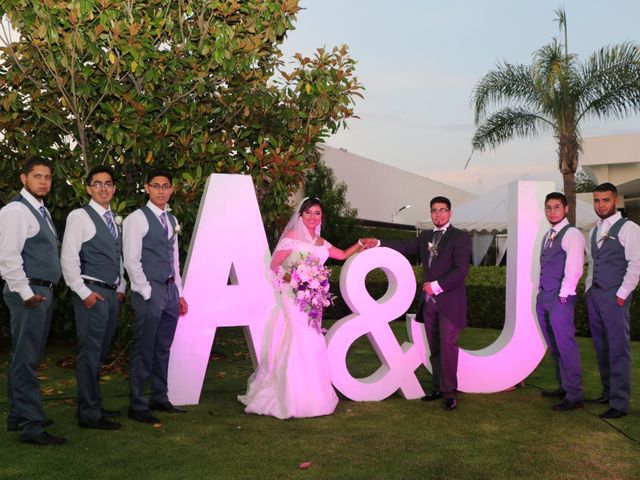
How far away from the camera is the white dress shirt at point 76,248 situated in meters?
5.31

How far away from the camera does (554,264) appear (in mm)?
6527

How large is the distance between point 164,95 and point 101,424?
426 cm

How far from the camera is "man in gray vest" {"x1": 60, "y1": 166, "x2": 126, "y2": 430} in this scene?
5.36 metres

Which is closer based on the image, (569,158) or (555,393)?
(555,393)

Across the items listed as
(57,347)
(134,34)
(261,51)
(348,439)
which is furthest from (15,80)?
(348,439)

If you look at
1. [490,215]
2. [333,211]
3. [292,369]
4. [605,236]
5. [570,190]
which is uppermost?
[570,190]

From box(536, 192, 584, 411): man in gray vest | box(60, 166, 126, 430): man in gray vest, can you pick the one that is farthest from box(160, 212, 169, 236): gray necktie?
box(536, 192, 584, 411): man in gray vest

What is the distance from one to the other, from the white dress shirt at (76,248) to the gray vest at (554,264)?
4.13 m

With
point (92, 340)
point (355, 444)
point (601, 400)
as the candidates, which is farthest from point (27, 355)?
point (601, 400)

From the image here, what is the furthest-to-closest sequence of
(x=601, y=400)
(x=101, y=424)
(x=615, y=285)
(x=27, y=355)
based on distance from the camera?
(x=601, y=400)
(x=615, y=285)
(x=101, y=424)
(x=27, y=355)

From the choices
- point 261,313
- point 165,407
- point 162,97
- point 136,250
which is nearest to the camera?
point 136,250

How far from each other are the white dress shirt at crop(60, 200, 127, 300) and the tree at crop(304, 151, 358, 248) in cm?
1208

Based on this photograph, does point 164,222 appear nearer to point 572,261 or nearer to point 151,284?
point 151,284

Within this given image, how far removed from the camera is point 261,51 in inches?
333
